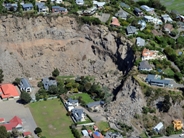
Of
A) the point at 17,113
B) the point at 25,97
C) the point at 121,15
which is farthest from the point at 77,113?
the point at 121,15

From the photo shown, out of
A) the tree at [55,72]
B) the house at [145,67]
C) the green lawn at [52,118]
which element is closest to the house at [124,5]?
the tree at [55,72]

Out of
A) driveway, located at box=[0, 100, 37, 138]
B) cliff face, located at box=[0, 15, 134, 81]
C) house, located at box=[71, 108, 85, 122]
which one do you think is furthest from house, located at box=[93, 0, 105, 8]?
driveway, located at box=[0, 100, 37, 138]

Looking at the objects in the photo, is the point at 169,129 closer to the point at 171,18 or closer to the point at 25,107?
the point at 25,107

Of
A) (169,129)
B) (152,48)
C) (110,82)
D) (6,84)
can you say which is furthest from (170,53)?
(6,84)

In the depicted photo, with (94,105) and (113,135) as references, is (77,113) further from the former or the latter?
(113,135)

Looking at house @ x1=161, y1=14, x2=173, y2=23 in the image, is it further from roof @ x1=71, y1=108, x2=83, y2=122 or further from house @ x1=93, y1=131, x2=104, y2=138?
house @ x1=93, y1=131, x2=104, y2=138

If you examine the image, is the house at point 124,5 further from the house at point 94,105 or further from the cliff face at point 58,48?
the house at point 94,105
